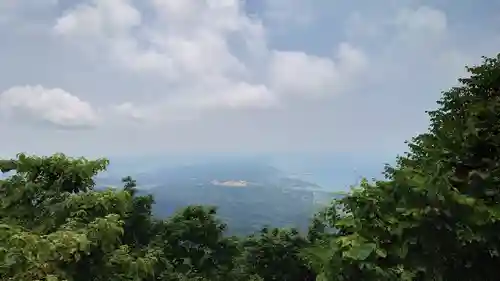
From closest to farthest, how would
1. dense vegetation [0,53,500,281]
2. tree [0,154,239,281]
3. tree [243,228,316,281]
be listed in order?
tree [0,154,239,281] < dense vegetation [0,53,500,281] < tree [243,228,316,281]

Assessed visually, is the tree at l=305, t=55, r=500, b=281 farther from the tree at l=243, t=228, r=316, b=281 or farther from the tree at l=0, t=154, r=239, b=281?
the tree at l=243, t=228, r=316, b=281

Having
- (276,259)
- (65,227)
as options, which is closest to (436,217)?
(65,227)

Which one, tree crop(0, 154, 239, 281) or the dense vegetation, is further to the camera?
the dense vegetation

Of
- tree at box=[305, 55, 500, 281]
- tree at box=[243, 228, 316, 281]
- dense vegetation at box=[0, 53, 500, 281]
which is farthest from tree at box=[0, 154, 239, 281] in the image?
tree at box=[305, 55, 500, 281]

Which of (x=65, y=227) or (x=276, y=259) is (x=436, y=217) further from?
(x=276, y=259)

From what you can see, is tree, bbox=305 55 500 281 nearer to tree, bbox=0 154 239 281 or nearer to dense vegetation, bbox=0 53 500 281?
dense vegetation, bbox=0 53 500 281

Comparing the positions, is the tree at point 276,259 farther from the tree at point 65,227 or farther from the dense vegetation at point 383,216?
the dense vegetation at point 383,216

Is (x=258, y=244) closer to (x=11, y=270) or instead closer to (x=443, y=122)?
(x=443, y=122)

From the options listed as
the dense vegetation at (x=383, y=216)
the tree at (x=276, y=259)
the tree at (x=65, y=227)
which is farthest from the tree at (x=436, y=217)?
the tree at (x=276, y=259)

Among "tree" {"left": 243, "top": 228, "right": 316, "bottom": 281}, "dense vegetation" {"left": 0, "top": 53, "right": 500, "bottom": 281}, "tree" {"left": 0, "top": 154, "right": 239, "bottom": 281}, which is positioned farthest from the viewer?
"tree" {"left": 243, "top": 228, "right": 316, "bottom": 281}

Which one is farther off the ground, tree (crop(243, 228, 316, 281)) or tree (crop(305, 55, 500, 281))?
tree (crop(305, 55, 500, 281))
